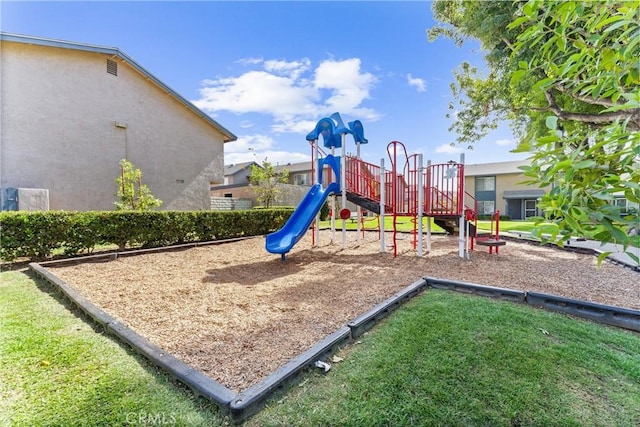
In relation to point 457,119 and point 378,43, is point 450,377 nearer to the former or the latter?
point 378,43

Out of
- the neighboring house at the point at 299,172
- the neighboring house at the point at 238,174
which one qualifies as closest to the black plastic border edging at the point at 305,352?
the neighboring house at the point at 299,172

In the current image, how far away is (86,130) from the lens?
1120cm

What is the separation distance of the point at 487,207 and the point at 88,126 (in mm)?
32780

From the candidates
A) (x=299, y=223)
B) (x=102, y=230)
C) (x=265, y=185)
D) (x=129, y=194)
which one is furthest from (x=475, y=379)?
(x=265, y=185)

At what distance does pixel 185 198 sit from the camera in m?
14.4

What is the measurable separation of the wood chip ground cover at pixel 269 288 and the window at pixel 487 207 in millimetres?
23664

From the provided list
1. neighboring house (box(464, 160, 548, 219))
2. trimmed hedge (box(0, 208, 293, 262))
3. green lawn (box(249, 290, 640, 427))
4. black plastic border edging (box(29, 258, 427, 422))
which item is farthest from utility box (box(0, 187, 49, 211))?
neighboring house (box(464, 160, 548, 219))

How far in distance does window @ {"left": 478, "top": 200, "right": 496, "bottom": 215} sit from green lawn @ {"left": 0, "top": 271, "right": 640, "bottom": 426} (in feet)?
98.2

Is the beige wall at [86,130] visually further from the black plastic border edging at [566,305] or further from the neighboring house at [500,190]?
the neighboring house at [500,190]

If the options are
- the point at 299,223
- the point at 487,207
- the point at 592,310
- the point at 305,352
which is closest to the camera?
the point at 305,352

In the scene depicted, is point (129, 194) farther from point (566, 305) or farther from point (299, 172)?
point (299, 172)

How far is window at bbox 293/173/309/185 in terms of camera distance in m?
31.5

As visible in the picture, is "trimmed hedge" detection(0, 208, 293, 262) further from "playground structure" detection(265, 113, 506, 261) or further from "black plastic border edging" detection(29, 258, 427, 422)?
"black plastic border edging" detection(29, 258, 427, 422)

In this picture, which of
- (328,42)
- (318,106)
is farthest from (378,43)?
(318,106)
